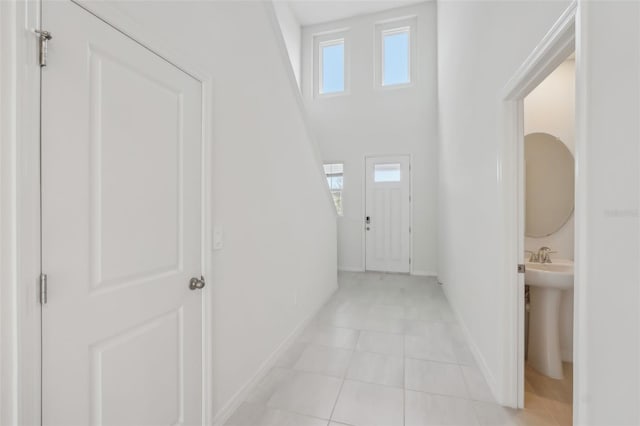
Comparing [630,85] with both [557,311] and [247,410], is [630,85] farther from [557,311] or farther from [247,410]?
[247,410]

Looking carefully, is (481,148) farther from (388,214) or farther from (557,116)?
(388,214)

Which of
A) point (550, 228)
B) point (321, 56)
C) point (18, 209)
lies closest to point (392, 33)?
point (321, 56)

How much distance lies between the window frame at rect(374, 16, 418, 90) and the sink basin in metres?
4.27

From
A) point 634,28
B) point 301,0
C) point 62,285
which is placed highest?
point 301,0

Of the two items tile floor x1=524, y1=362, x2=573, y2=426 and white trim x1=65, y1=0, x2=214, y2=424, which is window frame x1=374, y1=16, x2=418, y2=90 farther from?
tile floor x1=524, y1=362, x2=573, y2=426

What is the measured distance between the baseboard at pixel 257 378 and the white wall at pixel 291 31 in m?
4.29

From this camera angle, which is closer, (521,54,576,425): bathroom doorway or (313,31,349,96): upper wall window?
(521,54,576,425): bathroom doorway

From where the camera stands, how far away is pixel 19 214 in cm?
75

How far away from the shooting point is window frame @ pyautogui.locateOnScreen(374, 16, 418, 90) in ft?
17.8

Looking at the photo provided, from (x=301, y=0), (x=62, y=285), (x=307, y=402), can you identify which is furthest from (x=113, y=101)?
(x=301, y=0)

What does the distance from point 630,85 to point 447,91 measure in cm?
355

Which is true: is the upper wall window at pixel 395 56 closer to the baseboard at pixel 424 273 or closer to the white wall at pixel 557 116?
the white wall at pixel 557 116

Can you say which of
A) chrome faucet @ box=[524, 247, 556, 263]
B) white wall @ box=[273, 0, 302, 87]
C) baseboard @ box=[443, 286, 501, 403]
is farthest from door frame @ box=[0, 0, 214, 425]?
white wall @ box=[273, 0, 302, 87]

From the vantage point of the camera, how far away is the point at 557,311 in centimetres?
208
